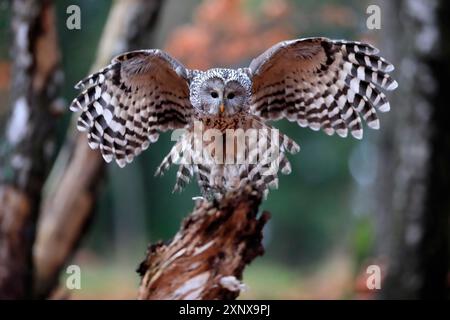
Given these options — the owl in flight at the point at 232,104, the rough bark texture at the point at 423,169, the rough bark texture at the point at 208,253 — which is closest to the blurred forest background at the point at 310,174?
the rough bark texture at the point at 423,169

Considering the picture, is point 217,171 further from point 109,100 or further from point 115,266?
point 115,266

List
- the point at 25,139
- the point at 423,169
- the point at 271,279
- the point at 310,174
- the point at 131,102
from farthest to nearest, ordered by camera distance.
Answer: the point at 310,174, the point at 271,279, the point at 423,169, the point at 25,139, the point at 131,102

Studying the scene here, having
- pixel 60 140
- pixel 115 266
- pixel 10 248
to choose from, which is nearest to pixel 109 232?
pixel 115 266

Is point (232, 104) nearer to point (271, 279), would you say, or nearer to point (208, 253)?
point (208, 253)

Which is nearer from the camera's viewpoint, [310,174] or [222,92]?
[222,92]

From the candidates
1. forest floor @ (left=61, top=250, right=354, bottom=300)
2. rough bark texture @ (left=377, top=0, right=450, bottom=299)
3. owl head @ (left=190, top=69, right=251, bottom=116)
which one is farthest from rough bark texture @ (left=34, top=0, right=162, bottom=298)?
forest floor @ (left=61, top=250, right=354, bottom=300)

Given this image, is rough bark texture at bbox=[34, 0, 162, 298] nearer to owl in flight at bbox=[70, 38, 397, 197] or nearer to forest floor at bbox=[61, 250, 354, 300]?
owl in flight at bbox=[70, 38, 397, 197]

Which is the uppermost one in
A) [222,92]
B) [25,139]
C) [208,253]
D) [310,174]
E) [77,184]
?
[222,92]

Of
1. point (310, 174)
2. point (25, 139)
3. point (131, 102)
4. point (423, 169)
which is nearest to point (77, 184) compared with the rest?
point (25, 139)
